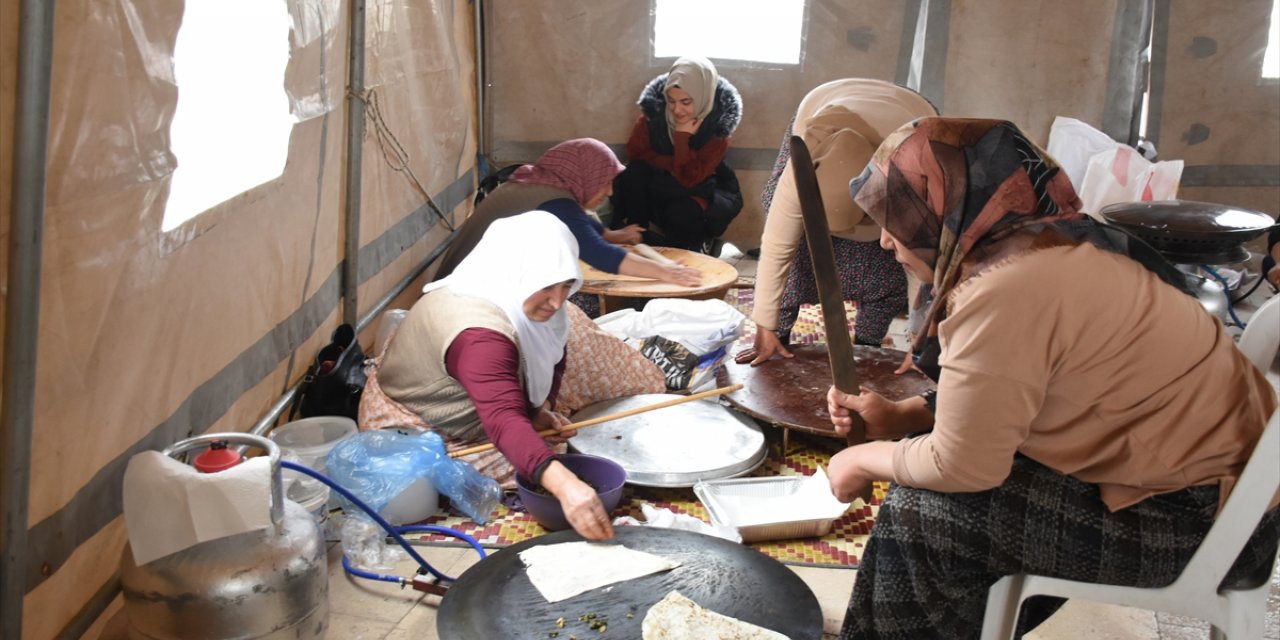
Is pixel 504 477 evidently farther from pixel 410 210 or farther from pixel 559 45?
pixel 559 45

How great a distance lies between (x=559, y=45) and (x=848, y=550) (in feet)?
13.4

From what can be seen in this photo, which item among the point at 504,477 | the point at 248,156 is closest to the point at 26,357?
the point at 248,156

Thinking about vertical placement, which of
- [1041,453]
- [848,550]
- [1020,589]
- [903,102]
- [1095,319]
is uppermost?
[903,102]

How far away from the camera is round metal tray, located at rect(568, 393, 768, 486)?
9.82 feet

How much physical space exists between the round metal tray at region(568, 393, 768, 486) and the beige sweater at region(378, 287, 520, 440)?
0.36 m

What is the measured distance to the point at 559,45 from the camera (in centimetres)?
606

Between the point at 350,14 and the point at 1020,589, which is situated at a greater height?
the point at 350,14

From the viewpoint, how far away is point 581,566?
2.21 meters

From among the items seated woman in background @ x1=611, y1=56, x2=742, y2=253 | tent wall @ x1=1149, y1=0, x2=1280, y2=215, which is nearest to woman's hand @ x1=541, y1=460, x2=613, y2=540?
seated woman in background @ x1=611, y1=56, x2=742, y2=253

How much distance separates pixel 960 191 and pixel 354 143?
2.59 m

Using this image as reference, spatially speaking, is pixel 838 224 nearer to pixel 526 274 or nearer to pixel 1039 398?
pixel 526 274

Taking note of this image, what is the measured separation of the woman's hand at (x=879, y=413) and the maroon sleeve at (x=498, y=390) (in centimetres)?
78

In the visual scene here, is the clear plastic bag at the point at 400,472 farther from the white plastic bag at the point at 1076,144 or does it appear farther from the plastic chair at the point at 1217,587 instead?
the white plastic bag at the point at 1076,144

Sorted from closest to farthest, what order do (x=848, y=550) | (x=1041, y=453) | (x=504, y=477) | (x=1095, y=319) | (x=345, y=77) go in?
(x=1095, y=319) < (x=1041, y=453) < (x=848, y=550) < (x=504, y=477) < (x=345, y=77)
